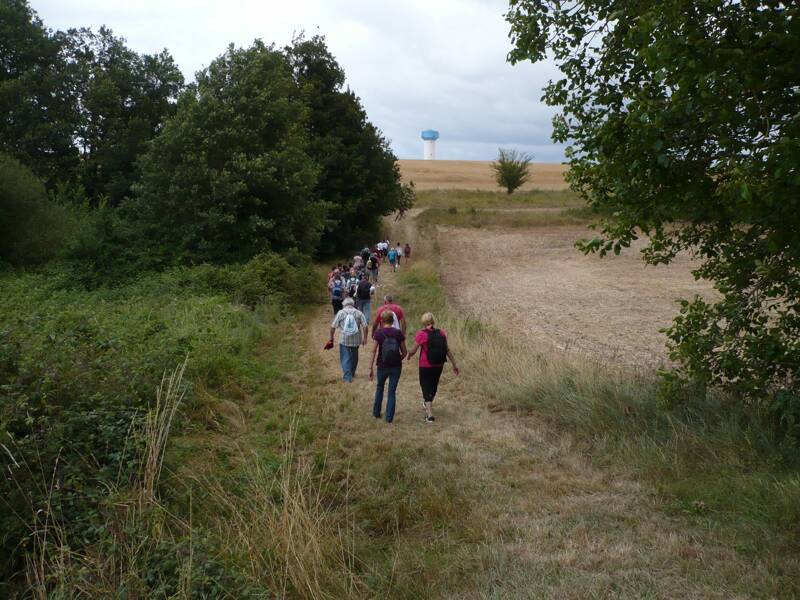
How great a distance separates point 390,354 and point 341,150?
91.8 feet

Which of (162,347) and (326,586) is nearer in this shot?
(326,586)

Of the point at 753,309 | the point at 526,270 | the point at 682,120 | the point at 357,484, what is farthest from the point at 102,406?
the point at 526,270

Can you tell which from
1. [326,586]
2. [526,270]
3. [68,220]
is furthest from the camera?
[526,270]

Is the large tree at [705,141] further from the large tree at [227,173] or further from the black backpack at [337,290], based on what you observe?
the large tree at [227,173]

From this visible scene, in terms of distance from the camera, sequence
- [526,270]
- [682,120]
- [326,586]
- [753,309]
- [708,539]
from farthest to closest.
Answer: [526,270] → [753,309] → [682,120] → [708,539] → [326,586]

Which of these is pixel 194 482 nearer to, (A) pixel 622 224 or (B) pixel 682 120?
(A) pixel 622 224

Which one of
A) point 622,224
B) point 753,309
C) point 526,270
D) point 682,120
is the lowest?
point 526,270

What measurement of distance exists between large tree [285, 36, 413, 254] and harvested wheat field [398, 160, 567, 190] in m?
39.0

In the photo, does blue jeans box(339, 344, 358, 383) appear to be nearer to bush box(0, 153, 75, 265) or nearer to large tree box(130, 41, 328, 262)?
large tree box(130, 41, 328, 262)

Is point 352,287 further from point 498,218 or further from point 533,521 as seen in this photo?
point 498,218

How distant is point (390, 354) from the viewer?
9.55 metres

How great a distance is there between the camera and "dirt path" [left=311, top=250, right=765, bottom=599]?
197 inches

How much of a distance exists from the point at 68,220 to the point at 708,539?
2924 centimetres

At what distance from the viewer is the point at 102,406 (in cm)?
633
